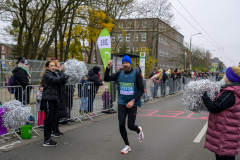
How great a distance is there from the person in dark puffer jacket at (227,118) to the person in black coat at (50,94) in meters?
3.04

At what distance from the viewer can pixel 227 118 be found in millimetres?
3080

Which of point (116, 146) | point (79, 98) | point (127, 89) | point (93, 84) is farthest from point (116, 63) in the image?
point (127, 89)

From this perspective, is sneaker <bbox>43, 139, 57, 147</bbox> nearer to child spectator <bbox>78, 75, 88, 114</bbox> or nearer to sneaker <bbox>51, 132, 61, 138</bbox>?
sneaker <bbox>51, 132, 61, 138</bbox>

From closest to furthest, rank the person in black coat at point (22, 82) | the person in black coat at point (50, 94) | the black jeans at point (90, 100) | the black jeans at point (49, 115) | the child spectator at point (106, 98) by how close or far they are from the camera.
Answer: the person in black coat at point (50, 94) < the black jeans at point (49, 115) < the person in black coat at point (22, 82) < the black jeans at point (90, 100) < the child spectator at point (106, 98)

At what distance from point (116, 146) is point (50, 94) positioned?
1792 millimetres

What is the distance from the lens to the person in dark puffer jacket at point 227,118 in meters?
3.04

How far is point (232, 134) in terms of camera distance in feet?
10.1

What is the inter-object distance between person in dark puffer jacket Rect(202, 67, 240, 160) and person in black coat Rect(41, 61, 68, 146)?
3045 millimetres

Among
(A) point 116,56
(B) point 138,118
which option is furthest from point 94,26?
(B) point 138,118

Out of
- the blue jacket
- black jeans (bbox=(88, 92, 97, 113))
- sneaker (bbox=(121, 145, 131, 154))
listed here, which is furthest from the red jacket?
black jeans (bbox=(88, 92, 97, 113))

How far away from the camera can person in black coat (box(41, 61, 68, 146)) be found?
197 inches

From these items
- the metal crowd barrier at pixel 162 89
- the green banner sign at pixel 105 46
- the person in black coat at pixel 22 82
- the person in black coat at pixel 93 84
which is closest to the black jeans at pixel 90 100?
the person in black coat at pixel 93 84

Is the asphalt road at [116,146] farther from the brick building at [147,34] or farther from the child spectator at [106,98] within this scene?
the brick building at [147,34]

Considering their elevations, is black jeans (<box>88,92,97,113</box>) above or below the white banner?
below
